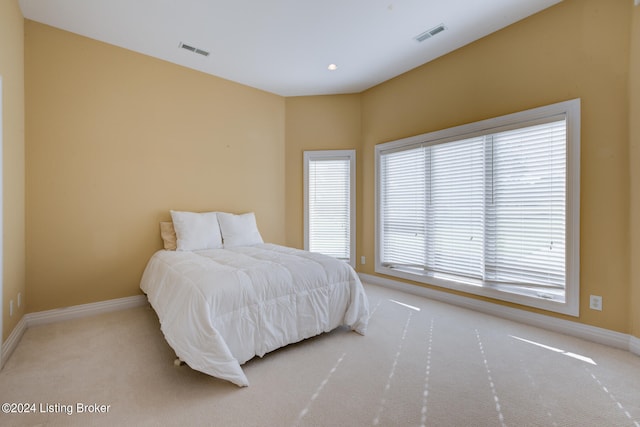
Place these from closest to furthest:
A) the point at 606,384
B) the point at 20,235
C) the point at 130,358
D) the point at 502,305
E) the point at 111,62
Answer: the point at 606,384, the point at 130,358, the point at 20,235, the point at 502,305, the point at 111,62

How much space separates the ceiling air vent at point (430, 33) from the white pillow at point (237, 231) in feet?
9.33

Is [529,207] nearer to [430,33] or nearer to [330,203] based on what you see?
[430,33]

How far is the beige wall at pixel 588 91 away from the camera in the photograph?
2227 millimetres

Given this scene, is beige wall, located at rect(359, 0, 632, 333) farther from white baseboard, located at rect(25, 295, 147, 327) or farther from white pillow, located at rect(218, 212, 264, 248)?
white baseboard, located at rect(25, 295, 147, 327)

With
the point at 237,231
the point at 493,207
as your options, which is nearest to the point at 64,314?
the point at 237,231

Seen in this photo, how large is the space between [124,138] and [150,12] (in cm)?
130

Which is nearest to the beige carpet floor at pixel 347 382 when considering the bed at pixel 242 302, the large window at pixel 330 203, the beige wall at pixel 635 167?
the bed at pixel 242 302

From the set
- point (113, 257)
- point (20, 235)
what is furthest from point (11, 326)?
point (113, 257)

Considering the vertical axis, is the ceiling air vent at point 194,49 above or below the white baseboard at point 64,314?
above

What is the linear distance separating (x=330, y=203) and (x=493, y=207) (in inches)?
86.7

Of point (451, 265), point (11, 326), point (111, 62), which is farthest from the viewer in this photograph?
point (451, 265)

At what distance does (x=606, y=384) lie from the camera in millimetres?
1763

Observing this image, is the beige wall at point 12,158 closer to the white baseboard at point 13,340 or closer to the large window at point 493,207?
the white baseboard at point 13,340

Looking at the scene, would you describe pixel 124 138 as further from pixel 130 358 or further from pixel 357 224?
pixel 357 224
